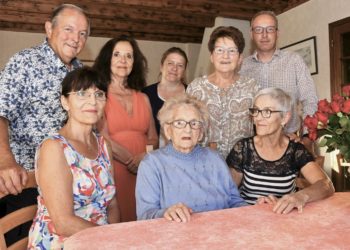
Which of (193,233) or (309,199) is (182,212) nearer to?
(193,233)

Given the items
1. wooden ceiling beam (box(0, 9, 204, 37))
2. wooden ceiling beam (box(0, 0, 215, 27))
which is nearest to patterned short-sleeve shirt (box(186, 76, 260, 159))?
wooden ceiling beam (box(0, 0, 215, 27))

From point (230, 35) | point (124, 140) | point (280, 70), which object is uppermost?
point (230, 35)

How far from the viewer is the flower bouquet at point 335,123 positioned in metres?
1.26

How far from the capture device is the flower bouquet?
1.26 m

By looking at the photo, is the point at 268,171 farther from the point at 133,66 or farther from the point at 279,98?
the point at 133,66

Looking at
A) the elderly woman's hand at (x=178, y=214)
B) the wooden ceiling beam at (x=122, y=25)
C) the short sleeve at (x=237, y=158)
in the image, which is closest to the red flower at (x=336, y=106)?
the elderly woman's hand at (x=178, y=214)

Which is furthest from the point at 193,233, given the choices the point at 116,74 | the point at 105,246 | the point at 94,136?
the point at 116,74

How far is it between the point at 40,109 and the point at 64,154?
0.50 meters

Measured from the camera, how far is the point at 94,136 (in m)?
1.76

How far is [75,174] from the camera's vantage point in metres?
1.51

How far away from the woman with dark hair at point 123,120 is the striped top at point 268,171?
0.69 meters

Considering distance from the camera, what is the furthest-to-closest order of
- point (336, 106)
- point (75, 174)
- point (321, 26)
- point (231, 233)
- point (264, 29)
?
1. point (321, 26)
2. point (264, 29)
3. point (75, 174)
4. point (336, 106)
5. point (231, 233)

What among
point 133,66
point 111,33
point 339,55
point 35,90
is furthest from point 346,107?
point 111,33

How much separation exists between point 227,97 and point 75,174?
104 cm
